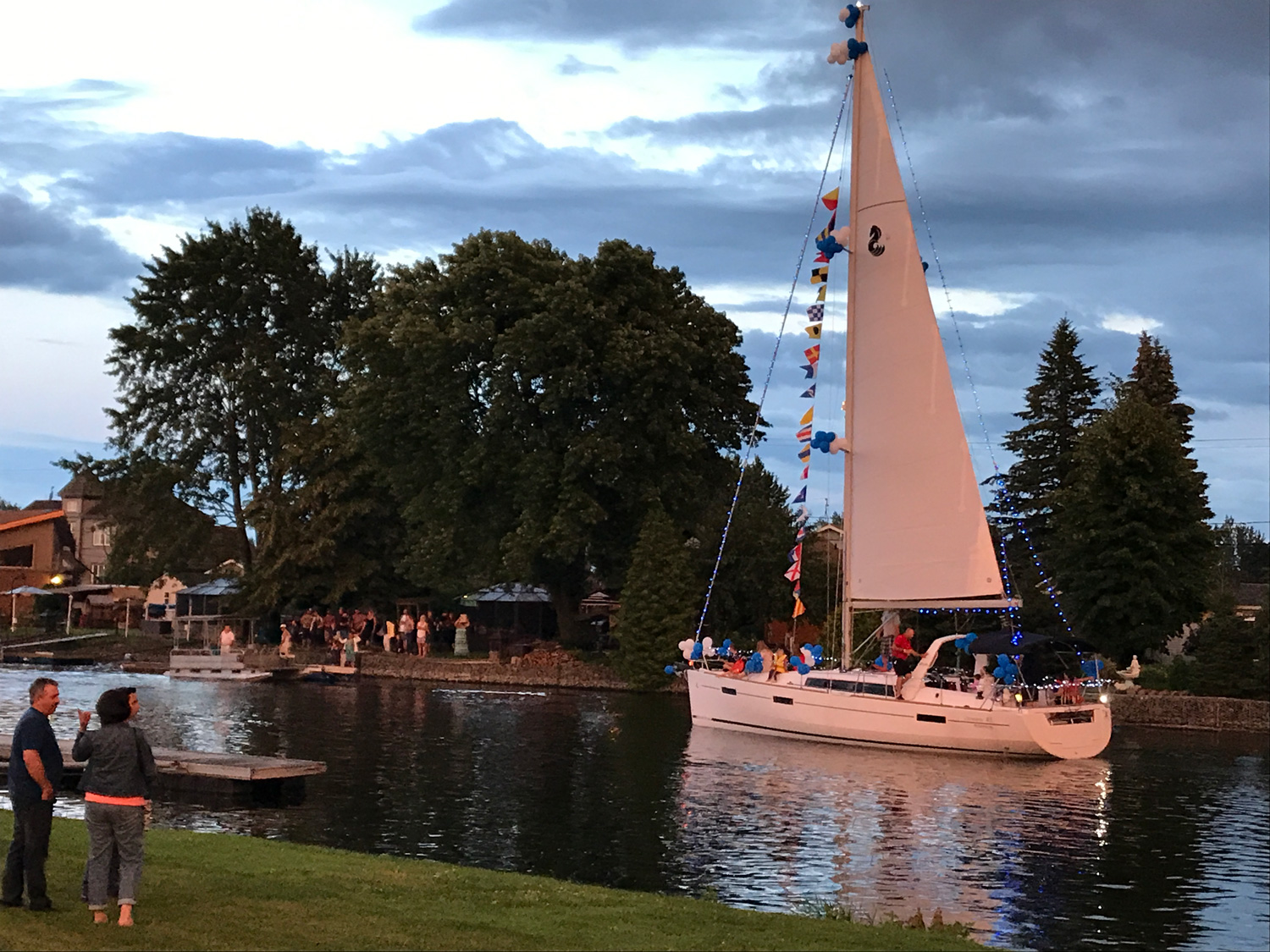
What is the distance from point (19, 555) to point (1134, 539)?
8464 cm

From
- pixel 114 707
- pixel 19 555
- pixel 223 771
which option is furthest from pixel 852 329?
pixel 19 555

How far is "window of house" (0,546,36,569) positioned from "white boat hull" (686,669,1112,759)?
85.7 meters

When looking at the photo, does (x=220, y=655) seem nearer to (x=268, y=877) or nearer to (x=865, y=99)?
(x=865, y=99)

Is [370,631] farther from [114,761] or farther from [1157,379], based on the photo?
[114,761]

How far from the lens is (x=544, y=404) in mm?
61344

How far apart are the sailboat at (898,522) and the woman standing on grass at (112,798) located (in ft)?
89.5

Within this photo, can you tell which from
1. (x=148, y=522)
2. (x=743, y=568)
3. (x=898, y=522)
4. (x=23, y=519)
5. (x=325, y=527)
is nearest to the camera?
(x=898, y=522)

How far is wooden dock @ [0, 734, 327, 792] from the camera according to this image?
26.7 metres

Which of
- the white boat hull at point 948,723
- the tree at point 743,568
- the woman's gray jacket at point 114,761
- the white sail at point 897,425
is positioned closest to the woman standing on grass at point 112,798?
the woman's gray jacket at point 114,761

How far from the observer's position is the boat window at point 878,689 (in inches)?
1548

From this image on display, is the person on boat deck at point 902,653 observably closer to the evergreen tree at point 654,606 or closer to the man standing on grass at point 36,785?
the evergreen tree at point 654,606

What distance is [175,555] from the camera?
259 ft

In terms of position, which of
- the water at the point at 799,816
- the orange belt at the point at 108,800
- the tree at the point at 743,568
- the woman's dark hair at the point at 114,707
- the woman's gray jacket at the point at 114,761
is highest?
the tree at the point at 743,568

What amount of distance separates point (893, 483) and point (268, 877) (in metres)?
26.8
